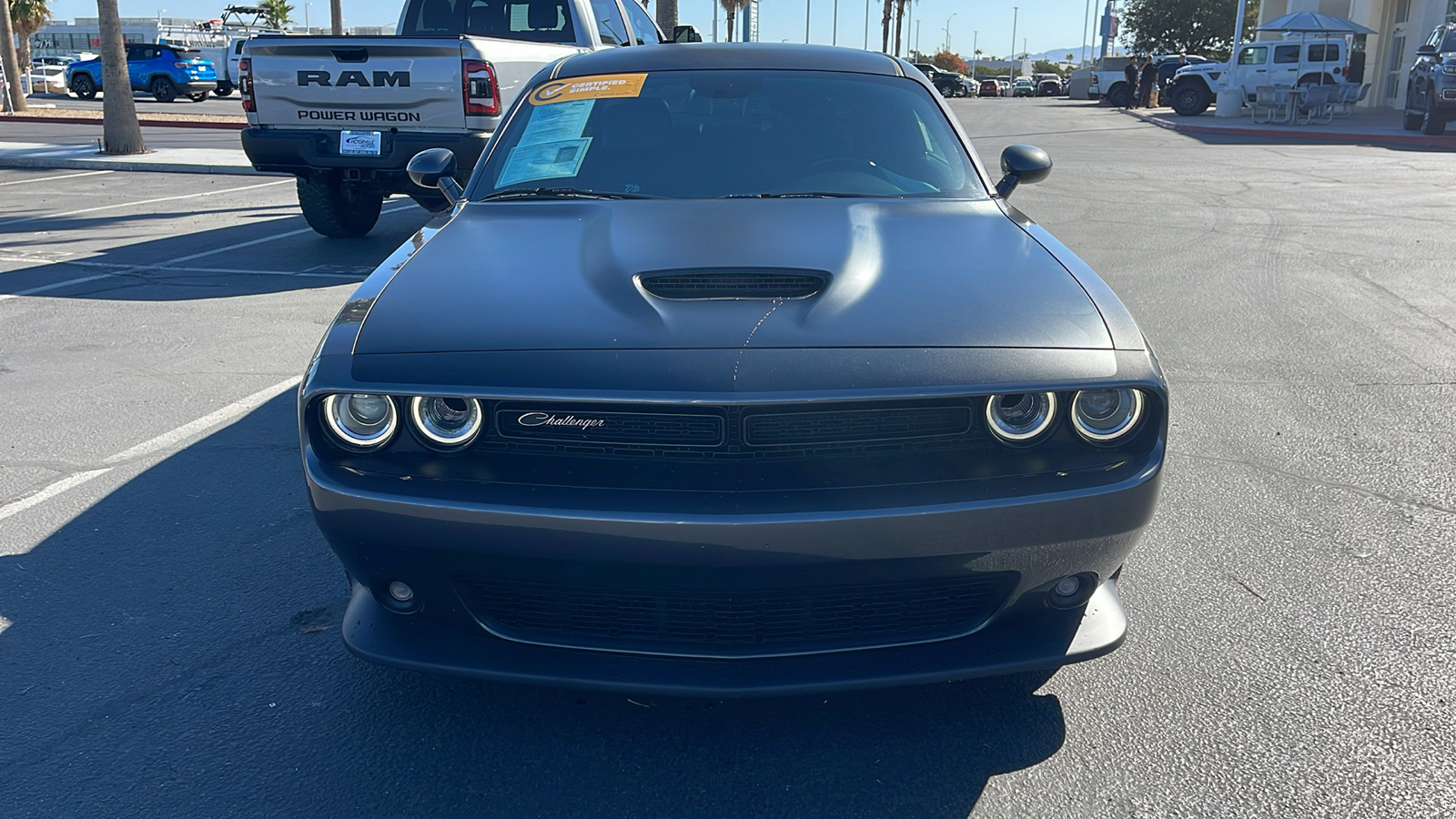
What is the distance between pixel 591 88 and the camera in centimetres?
390

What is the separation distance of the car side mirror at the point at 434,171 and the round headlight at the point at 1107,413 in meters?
2.38

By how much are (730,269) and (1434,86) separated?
23.3 metres

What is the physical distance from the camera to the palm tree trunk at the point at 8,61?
24828 mm

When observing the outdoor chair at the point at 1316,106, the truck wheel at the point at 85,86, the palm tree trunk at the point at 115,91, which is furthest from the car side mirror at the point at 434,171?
the truck wheel at the point at 85,86

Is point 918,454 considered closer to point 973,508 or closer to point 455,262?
point 973,508

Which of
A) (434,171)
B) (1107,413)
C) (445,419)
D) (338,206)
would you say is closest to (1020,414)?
(1107,413)

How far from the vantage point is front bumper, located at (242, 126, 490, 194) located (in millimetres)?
8164

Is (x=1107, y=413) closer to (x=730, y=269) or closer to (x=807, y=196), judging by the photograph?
(x=730, y=269)

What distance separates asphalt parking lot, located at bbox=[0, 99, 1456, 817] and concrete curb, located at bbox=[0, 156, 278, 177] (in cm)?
923

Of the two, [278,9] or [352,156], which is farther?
[278,9]

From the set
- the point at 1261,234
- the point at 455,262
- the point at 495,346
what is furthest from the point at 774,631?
the point at 1261,234

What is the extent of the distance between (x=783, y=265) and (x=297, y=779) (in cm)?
153

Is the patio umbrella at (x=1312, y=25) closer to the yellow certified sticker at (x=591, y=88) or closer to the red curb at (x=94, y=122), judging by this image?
the red curb at (x=94, y=122)

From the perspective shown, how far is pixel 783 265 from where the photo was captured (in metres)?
2.62
